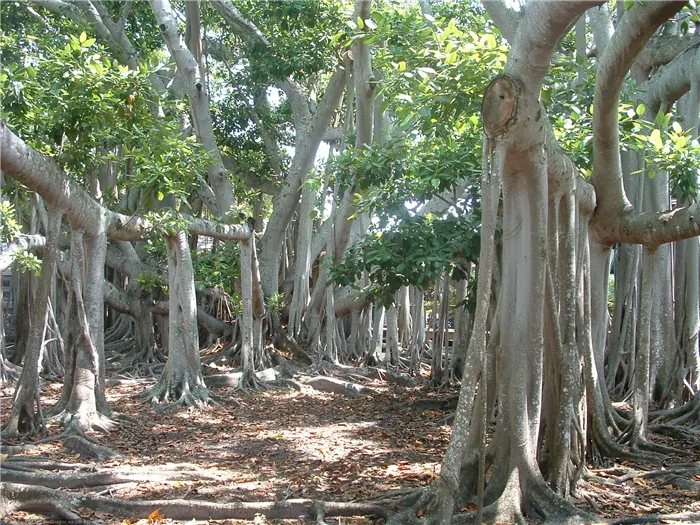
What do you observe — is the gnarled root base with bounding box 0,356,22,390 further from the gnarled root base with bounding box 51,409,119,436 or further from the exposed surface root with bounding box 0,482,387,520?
the exposed surface root with bounding box 0,482,387,520

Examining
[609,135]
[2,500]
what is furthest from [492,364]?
[2,500]

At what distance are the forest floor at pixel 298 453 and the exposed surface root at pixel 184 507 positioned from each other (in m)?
0.04

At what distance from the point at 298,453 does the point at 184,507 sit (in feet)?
7.05

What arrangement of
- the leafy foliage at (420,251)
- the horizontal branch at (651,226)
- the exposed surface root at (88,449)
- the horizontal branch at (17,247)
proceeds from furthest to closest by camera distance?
the horizontal branch at (17,247) < the leafy foliage at (420,251) < the exposed surface root at (88,449) < the horizontal branch at (651,226)

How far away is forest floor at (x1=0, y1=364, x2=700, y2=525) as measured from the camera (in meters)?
4.32

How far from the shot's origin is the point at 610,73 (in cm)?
430

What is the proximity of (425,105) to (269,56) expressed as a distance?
218 inches

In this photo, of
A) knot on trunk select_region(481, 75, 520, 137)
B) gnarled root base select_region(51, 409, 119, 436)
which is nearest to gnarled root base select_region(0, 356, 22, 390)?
gnarled root base select_region(51, 409, 119, 436)

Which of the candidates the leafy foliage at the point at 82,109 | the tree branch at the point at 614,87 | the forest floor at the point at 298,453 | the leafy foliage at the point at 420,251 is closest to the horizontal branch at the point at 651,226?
the tree branch at the point at 614,87

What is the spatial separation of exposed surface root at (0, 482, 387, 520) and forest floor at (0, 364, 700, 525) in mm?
42

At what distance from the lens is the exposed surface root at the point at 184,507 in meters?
3.79

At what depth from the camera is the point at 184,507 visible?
385cm

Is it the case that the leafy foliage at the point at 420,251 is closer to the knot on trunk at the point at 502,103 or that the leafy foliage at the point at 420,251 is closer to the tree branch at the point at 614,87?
the tree branch at the point at 614,87

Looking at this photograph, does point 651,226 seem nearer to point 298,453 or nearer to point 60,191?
point 298,453
